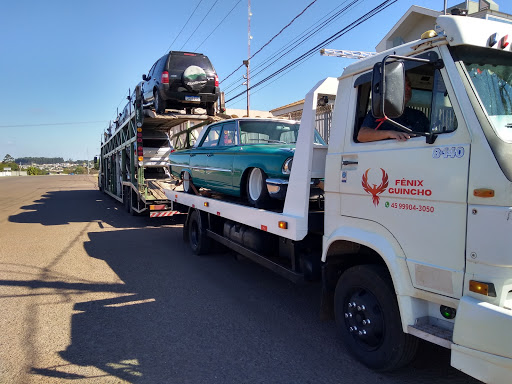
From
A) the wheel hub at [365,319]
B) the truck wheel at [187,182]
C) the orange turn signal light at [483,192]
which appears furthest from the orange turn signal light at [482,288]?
the truck wheel at [187,182]

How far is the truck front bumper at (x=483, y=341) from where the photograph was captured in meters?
2.21

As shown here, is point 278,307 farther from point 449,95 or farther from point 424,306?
point 449,95

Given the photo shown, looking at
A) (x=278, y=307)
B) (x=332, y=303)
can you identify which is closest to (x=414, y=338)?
(x=332, y=303)

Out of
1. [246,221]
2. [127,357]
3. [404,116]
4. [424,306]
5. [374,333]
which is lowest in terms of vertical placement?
[127,357]

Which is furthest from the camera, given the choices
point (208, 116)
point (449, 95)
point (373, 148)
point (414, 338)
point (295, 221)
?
point (208, 116)

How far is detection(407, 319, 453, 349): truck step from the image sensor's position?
2.54m

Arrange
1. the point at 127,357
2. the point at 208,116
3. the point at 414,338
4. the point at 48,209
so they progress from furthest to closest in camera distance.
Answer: the point at 48,209, the point at 208,116, the point at 127,357, the point at 414,338

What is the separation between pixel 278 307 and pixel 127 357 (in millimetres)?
1931

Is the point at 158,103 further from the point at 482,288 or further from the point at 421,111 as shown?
the point at 482,288

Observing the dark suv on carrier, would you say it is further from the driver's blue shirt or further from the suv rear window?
the driver's blue shirt

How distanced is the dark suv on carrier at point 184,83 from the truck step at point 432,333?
27.3 ft

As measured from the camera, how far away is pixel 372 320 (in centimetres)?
321

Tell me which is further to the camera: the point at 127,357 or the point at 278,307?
the point at 278,307

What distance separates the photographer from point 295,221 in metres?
3.90
